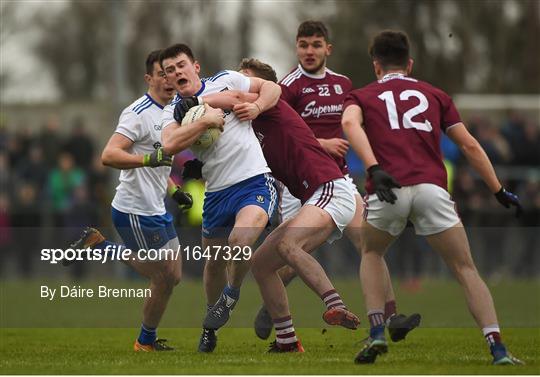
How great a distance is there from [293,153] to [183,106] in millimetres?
1137

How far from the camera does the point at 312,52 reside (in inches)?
502

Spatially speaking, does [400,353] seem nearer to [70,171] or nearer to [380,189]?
[380,189]

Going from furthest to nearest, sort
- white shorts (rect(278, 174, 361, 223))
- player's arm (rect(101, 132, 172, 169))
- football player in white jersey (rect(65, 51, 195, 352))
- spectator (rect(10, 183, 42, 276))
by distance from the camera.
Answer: spectator (rect(10, 183, 42, 276)), white shorts (rect(278, 174, 361, 223)), football player in white jersey (rect(65, 51, 195, 352)), player's arm (rect(101, 132, 172, 169))

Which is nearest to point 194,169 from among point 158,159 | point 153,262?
point 158,159

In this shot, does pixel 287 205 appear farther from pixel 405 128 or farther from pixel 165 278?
pixel 405 128

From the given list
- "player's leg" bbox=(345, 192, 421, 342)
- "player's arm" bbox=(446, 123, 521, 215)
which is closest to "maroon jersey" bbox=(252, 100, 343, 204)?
"player's leg" bbox=(345, 192, 421, 342)

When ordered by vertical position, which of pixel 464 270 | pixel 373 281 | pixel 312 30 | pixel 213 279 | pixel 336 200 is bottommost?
pixel 213 279

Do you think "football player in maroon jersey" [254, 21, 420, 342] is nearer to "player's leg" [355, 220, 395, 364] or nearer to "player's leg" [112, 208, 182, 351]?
"player's leg" [112, 208, 182, 351]

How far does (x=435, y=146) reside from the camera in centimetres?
995

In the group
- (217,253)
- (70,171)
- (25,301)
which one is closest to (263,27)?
(70,171)

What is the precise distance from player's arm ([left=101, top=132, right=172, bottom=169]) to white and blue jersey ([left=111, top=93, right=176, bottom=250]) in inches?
6.9

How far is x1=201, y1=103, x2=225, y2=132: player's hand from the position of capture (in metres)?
10.5

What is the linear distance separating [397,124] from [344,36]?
23.9 meters

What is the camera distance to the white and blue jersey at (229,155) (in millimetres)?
10945
